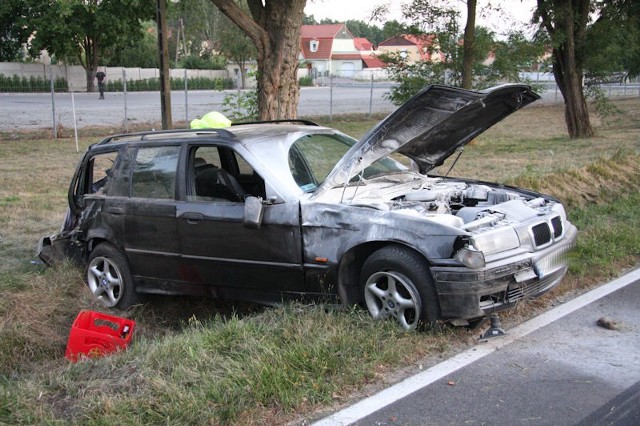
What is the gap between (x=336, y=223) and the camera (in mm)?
5031

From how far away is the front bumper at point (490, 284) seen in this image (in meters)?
4.54

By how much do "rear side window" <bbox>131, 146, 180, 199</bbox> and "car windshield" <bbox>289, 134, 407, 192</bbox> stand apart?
3.64 ft

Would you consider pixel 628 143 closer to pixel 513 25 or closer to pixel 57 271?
pixel 513 25

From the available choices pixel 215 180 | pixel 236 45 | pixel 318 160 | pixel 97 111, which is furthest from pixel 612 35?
pixel 236 45

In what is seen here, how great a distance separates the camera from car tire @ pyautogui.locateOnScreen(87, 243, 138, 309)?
6.35 meters

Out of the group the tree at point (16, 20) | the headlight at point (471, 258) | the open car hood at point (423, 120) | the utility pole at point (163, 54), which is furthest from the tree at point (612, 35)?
the headlight at point (471, 258)

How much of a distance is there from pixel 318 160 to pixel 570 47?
14.0 m

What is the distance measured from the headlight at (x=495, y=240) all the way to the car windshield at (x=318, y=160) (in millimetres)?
1330

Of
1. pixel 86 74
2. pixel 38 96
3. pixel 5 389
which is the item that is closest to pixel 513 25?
pixel 5 389

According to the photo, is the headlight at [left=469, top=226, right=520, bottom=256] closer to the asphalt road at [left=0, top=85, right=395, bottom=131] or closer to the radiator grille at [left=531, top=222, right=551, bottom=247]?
the radiator grille at [left=531, top=222, right=551, bottom=247]

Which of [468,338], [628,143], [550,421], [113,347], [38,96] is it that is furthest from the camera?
[38,96]

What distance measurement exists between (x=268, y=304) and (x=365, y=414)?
6.36 feet

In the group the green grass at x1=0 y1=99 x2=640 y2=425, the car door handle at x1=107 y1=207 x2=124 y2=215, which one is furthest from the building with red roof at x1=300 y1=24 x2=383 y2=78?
the car door handle at x1=107 y1=207 x2=124 y2=215

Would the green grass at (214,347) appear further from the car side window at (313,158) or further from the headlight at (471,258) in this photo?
the car side window at (313,158)
